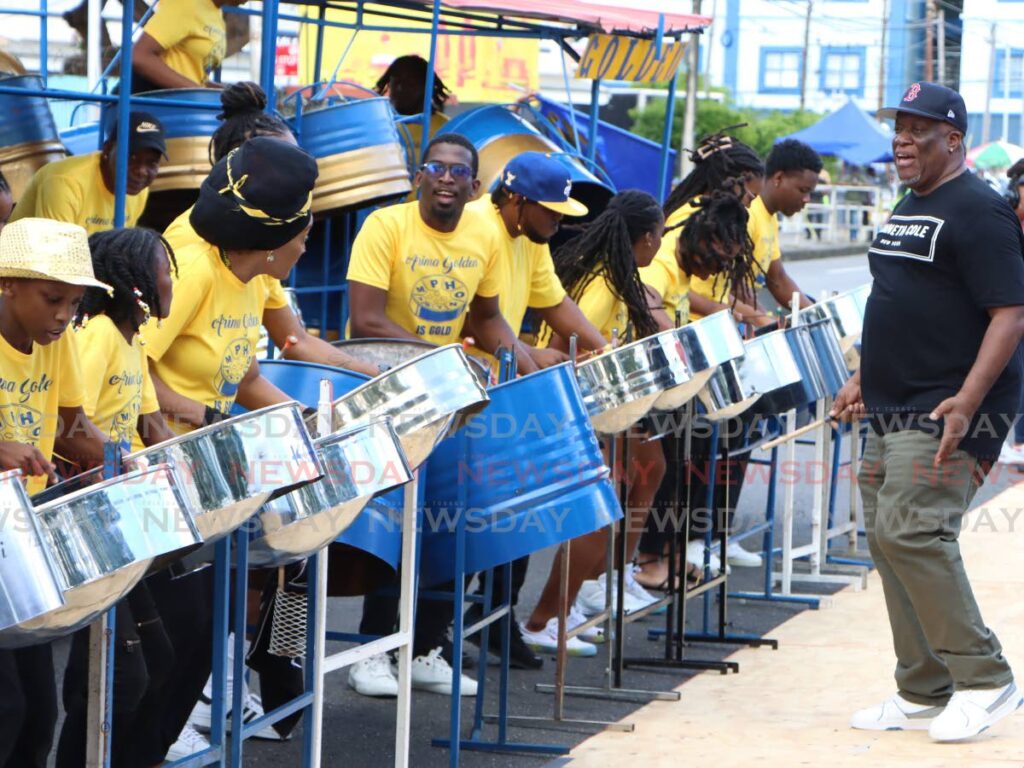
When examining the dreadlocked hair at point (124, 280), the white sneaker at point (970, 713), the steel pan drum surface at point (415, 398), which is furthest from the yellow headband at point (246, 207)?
the white sneaker at point (970, 713)

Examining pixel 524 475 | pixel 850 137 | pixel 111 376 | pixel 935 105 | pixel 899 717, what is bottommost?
pixel 899 717

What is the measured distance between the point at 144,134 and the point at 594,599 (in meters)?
1.50

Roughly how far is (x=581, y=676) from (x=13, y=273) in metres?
1.85

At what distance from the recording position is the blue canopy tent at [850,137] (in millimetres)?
20328

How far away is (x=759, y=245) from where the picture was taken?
4746 millimetres

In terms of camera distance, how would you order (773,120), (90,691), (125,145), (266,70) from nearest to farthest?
1. (90,691)
2. (125,145)
3. (266,70)
4. (773,120)

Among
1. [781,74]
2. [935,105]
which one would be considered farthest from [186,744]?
[781,74]

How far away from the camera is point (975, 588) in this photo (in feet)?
13.8

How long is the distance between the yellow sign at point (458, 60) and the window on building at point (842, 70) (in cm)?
2724

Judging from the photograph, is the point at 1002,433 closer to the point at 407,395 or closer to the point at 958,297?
the point at 958,297

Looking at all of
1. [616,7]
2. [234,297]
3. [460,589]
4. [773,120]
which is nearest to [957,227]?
[460,589]

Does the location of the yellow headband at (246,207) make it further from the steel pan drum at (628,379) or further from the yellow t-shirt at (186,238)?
the steel pan drum at (628,379)

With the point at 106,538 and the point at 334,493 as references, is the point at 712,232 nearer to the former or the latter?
the point at 334,493

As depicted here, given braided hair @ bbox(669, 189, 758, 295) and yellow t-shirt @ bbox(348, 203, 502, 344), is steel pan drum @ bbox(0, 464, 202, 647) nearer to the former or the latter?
yellow t-shirt @ bbox(348, 203, 502, 344)
